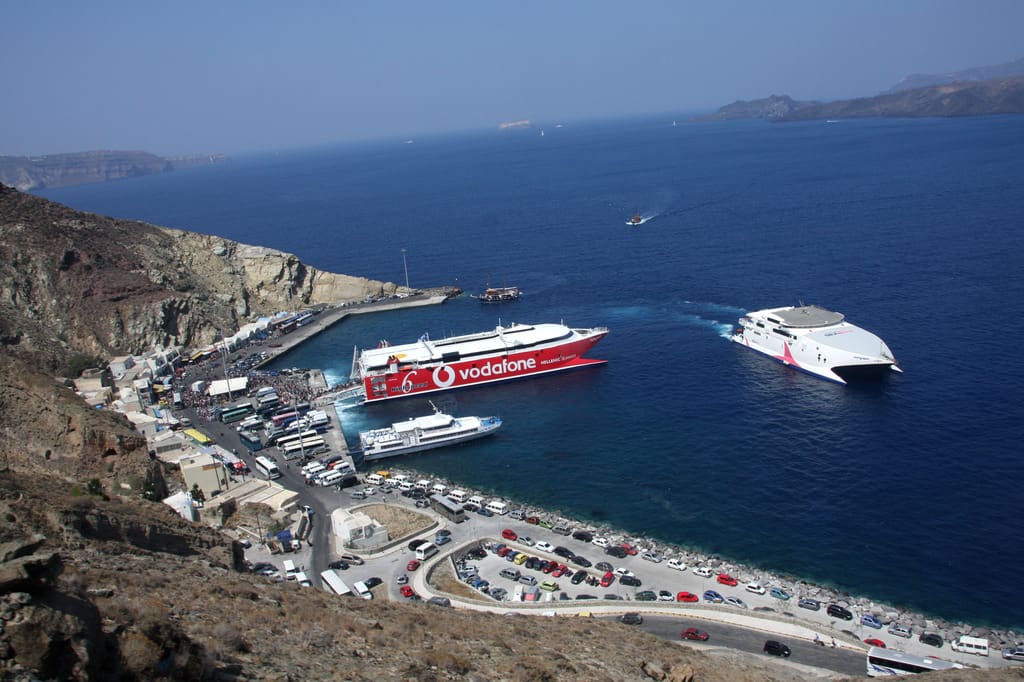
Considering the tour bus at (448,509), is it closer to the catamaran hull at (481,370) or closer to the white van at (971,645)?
the catamaran hull at (481,370)

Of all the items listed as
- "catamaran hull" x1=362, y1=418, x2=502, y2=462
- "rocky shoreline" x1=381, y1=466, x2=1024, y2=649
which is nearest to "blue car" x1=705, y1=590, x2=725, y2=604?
"rocky shoreline" x1=381, y1=466, x2=1024, y2=649

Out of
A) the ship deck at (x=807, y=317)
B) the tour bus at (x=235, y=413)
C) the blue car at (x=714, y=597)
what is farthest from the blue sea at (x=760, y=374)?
the tour bus at (x=235, y=413)

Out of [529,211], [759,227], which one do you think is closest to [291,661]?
[759,227]

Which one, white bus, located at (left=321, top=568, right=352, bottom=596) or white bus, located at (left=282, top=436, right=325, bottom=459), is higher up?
white bus, located at (left=282, top=436, right=325, bottom=459)

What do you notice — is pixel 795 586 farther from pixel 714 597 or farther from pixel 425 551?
pixel 425 551

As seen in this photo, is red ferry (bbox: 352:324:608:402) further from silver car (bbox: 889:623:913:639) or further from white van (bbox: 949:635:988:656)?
white van (bbox: 949:635:988:656)

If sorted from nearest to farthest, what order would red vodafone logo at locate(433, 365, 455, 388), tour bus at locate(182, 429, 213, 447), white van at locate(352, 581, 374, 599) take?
1. white van at locate(352, 581, 374, 599)
2. tour bus at locate(182, 429, 213, 447)
3. red vodafone logo at locate(433, 365, 455, 388)
